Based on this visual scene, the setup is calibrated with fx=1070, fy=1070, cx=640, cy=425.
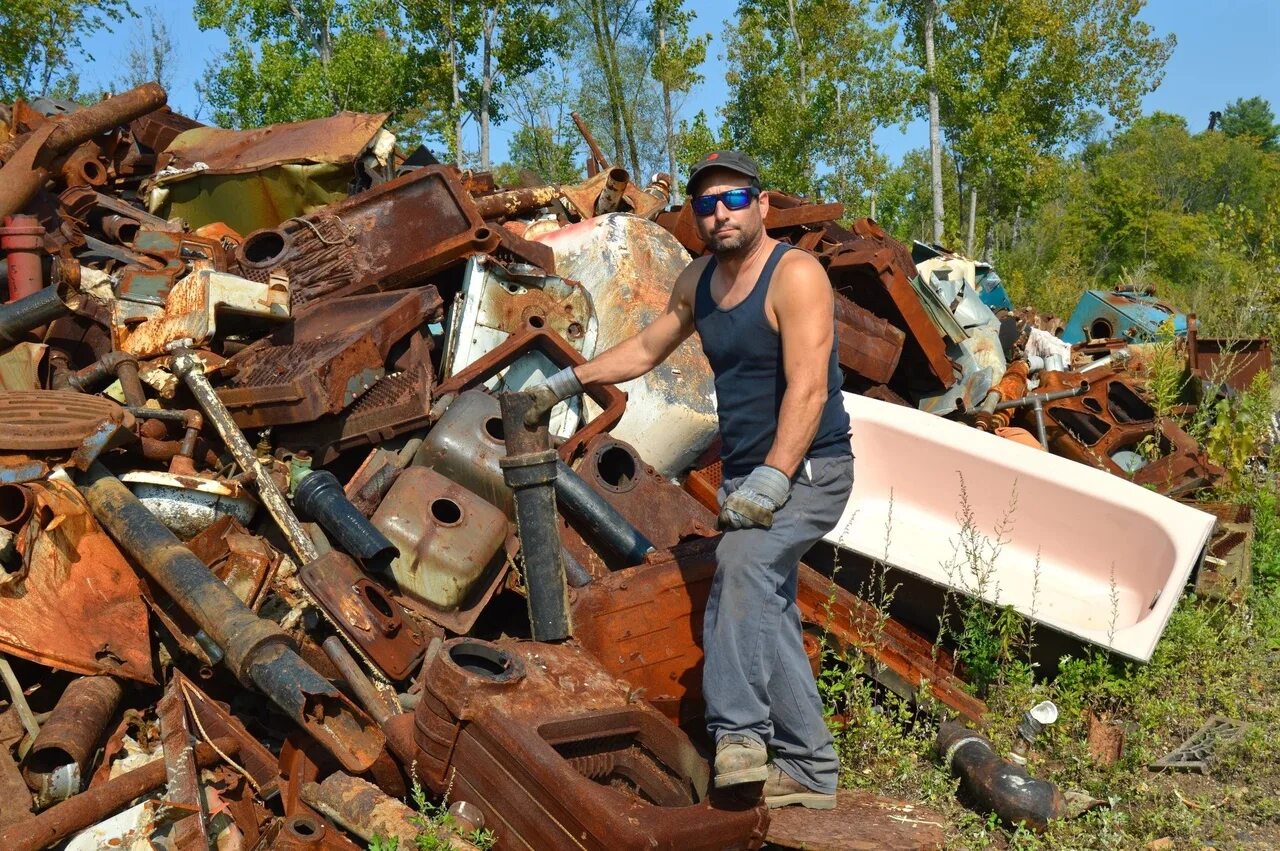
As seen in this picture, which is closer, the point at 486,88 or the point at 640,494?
the point at 640,494

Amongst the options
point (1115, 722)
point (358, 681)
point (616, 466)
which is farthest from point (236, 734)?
point (1115, 722)

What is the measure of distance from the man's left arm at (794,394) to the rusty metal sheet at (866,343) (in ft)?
9.71

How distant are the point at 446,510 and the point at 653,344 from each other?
1.27 m

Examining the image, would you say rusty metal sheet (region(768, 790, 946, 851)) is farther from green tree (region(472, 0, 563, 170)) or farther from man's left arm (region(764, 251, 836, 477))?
green tree (region(472, 0, 563, 170))

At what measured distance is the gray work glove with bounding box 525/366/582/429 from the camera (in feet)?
10.5

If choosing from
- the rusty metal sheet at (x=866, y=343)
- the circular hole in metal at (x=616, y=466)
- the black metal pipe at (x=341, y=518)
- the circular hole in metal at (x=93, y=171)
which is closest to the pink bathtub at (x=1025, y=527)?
the rusty metal sheet at (x=866, y=343)

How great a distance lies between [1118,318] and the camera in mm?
8891

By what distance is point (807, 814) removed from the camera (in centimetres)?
317

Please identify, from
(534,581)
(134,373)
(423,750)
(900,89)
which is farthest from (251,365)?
(900,89)

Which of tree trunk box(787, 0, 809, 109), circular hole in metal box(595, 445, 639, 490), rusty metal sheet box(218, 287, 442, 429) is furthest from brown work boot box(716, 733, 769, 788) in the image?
tree trunk box(787, 0, 809, 109)

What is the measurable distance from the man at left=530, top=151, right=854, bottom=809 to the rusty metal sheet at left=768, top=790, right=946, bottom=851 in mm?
69

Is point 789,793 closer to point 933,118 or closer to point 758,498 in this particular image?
point 758,498

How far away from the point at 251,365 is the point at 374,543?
145 cm

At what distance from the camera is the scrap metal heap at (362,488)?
293cm
